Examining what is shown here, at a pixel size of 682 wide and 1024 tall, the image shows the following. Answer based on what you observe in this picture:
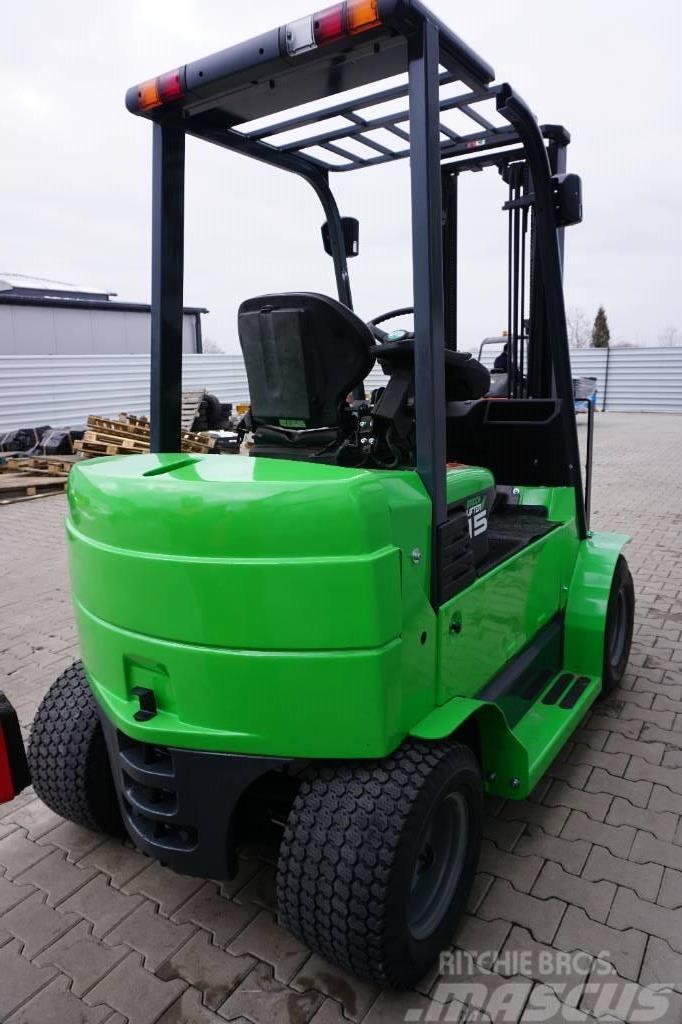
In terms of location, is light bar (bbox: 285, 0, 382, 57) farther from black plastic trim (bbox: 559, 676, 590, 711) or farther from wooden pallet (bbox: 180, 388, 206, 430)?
wooden pallet (bbox: 180, 388, 206, 430)

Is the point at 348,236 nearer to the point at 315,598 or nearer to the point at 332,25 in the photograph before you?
the point at 332,25

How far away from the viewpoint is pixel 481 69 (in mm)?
2102

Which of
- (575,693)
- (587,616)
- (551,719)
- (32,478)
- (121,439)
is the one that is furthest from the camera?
(121,439)

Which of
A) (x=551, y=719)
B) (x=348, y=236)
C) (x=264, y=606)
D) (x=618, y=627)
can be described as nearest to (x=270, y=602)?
(x=264, y=606)

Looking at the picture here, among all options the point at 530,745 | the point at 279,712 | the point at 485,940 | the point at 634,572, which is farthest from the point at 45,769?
the point at 634,572

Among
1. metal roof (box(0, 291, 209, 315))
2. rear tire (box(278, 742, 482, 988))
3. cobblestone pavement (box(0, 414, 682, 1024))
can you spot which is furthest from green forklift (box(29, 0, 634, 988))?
metal roof (box(0, 291, 209, 315))

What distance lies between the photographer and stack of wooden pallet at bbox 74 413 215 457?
1052 cm

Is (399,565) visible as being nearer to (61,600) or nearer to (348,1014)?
(348,1014)

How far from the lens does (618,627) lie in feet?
12.3

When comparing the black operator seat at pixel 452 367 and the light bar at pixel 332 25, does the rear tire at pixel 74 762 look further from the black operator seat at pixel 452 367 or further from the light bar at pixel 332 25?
the light bar at pixel 332 25

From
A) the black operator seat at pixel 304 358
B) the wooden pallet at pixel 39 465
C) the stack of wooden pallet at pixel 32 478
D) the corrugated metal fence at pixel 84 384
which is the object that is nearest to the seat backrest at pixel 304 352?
the black operator seat at pixel 304 358

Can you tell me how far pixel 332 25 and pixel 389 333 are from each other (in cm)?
101

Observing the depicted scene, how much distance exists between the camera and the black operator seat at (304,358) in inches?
86.0

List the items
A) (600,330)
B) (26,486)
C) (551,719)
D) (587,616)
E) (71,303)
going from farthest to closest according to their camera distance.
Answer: (600,330) → (71,303) → (26,486) → (587,616) → (551,719)
